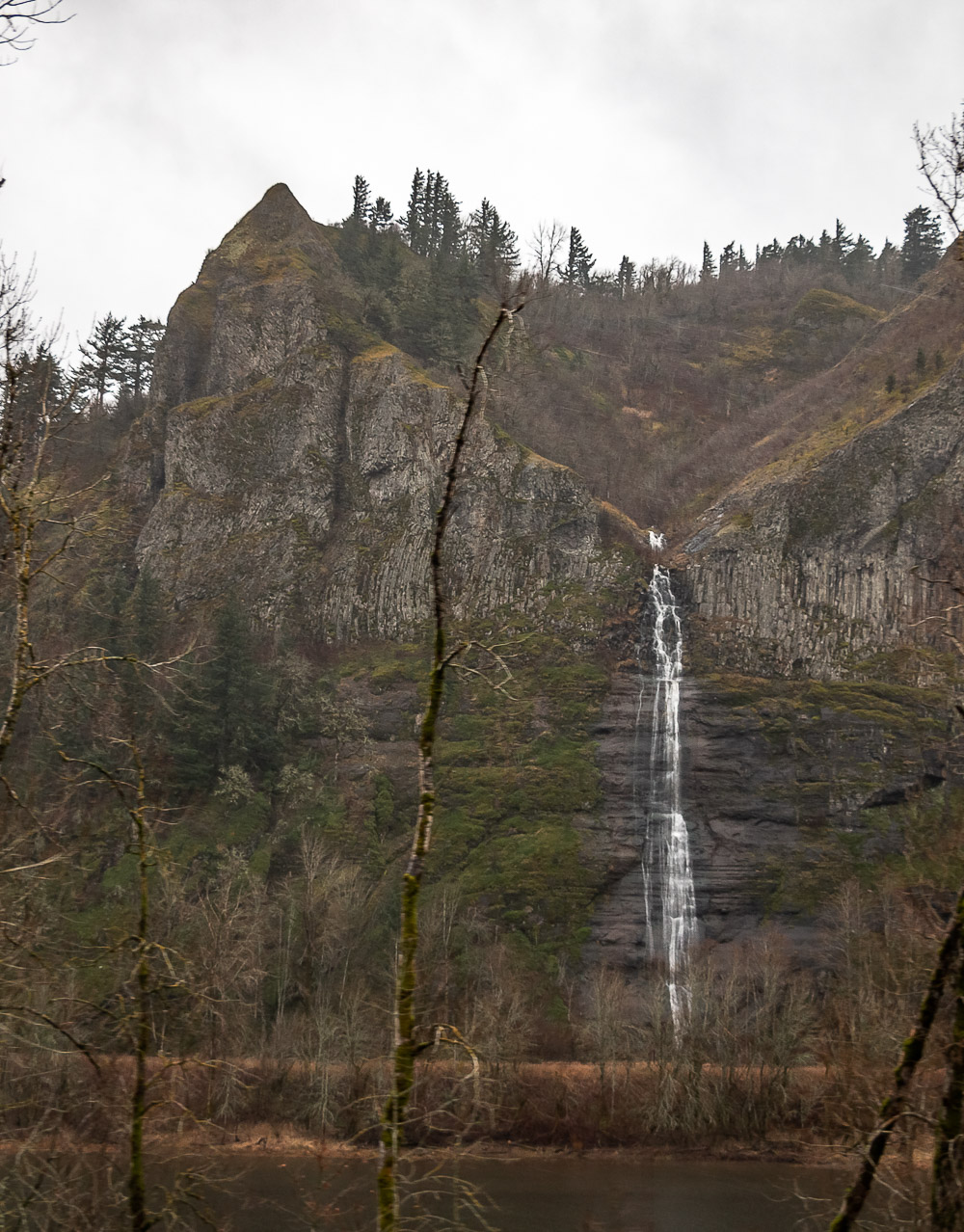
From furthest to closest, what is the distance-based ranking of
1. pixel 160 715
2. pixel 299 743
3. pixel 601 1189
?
pixel 299 743, pixel 160 715, pixel 601 1189

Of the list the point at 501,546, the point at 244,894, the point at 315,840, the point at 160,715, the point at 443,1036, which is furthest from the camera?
the point at 501,546

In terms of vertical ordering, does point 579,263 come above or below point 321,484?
above

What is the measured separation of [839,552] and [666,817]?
19112mm

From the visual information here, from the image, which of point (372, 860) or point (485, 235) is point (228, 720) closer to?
point (372, 860)

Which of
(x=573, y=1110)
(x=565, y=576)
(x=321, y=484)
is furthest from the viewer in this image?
(x=321, y=484)

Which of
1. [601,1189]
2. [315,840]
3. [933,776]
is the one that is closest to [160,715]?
[315,840]

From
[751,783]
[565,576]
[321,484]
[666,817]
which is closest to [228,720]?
[321,484]

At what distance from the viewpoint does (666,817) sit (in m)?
46.0

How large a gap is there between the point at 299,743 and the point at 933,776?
32.3m

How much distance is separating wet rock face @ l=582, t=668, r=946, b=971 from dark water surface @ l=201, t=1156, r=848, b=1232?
12.6m

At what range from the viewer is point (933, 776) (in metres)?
44.5

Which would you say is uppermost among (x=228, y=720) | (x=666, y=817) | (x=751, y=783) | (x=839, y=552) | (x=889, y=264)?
(x=889, y=264)

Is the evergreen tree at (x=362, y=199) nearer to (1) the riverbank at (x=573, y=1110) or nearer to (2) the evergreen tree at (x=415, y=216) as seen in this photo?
(2) the evergreen tree at (x=415, y=216)

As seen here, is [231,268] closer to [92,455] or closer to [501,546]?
[92,455]
